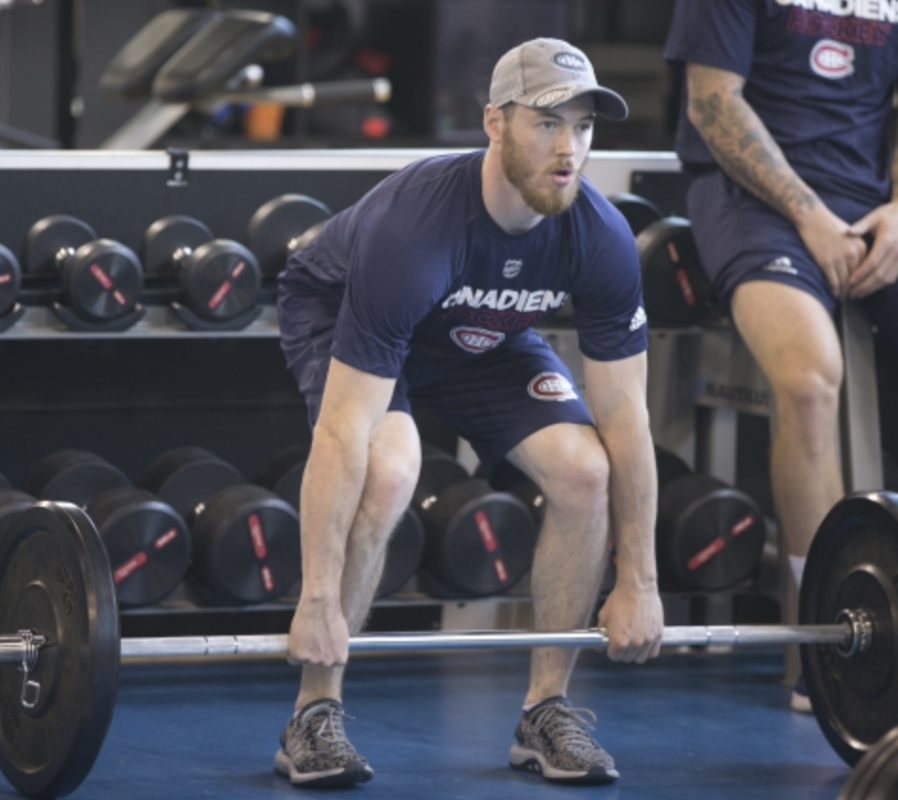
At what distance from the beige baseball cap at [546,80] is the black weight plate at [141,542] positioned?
40.4 inches

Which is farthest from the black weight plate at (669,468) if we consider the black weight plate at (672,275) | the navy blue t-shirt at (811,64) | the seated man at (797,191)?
the navy blue t-shirt at (811,64)

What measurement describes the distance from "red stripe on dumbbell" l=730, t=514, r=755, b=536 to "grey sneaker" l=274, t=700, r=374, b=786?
3.35 feet

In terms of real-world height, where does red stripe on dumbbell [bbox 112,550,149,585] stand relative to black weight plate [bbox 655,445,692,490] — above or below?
below

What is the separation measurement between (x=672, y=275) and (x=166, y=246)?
0.98 meters

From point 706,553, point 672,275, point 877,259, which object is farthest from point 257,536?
point 877,259

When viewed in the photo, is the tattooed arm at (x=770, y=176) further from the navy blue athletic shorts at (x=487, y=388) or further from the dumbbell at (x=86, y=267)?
the dumbbell at (x=86, y=267)

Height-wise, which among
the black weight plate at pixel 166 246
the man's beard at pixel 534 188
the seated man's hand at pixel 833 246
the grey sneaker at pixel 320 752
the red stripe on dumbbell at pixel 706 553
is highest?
the man's beard at pixel 534 188

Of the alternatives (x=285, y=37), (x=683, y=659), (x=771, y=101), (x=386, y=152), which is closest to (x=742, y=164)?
(x=771, y=101)

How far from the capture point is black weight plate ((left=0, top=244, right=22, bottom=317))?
3.01 m

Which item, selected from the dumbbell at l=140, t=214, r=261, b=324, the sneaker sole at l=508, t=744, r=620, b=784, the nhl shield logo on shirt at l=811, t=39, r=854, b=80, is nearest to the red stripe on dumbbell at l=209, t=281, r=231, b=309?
the dumbbell at l=140, t=214, r=261, b=324

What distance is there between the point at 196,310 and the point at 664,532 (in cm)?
98

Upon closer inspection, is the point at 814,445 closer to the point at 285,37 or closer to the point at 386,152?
the point at 386,152

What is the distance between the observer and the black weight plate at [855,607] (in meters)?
2.53

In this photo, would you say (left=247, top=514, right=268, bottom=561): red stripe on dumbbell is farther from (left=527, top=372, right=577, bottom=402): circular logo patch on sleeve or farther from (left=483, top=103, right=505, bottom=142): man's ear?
(left=483, top=103, right=505, bottom=142): man's ear
